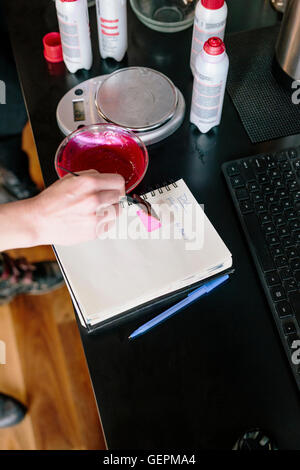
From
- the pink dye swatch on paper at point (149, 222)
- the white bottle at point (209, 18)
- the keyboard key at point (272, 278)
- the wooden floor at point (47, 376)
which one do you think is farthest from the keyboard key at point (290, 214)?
the wooden floor at point (47, 376)

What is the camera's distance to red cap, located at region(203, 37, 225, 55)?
0.71 m

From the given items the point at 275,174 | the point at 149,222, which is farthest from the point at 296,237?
the point at 149,222

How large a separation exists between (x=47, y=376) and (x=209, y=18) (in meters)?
1.02

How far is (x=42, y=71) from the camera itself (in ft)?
3.06

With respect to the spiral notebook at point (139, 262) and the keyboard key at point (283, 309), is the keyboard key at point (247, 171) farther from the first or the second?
the keyboard key at point (283, 309)

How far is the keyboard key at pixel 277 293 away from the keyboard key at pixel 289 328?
4cm

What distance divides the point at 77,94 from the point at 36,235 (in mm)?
322

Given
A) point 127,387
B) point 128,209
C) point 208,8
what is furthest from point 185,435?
point 208,8

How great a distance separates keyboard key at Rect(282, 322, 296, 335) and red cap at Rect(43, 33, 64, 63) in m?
0.68

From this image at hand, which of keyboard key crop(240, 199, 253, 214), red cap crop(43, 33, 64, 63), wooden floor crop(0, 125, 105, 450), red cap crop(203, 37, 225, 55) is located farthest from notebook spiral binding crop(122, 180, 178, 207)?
wooden floor crop(0, 125, 105, 450)

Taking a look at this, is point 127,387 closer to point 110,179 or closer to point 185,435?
point 185,435

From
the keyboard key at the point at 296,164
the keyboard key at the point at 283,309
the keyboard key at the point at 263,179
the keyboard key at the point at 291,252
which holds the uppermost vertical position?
the keyboard key at the point at 296,164

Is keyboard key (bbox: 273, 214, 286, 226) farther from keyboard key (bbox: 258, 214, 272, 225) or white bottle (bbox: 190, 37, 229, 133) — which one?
white bottle (bbox: 190, 37, 229, 133)

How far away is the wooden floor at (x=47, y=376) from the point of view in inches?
48.3
